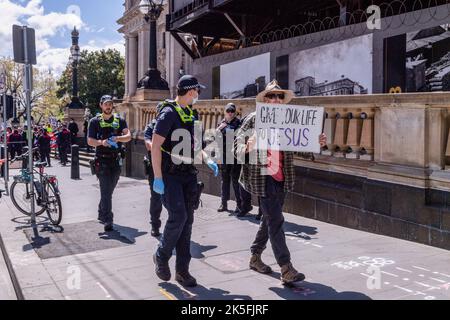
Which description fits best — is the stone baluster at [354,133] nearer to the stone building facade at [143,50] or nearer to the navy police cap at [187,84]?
the navy police cap at [187,84]

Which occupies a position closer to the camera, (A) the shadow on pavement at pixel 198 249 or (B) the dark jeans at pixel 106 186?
(A) the shadow on pavement at pixel 198 249

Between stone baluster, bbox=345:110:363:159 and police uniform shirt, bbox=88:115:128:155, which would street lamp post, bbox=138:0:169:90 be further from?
stone baluster, bbox=345:110:363:159

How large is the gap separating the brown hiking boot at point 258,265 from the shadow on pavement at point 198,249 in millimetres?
886

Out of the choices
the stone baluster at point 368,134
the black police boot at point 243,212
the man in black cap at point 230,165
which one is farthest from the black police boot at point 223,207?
the stone baluster at point 368,134

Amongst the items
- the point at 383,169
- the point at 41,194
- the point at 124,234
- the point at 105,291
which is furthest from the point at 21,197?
the point at 383,169

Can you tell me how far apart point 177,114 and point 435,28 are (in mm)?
7072

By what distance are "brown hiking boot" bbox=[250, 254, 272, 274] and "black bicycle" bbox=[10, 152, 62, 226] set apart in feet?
12.8

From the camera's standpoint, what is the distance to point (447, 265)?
16.6 feet

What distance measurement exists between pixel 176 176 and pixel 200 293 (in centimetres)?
111

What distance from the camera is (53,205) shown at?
792cm

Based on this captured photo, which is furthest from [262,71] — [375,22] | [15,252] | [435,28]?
[15,252]

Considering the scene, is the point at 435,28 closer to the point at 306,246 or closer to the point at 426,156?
the point at 426,156

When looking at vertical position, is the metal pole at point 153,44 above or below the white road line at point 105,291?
above

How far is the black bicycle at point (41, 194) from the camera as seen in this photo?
7871 mm
